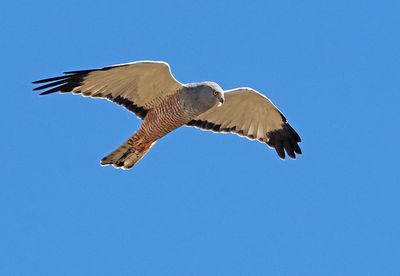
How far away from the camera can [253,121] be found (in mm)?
18828

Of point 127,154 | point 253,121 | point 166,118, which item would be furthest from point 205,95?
point 253,121

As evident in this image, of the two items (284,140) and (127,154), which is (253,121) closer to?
(284,140)

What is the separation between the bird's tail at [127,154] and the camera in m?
17.5

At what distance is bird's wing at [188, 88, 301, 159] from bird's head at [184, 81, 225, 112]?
131 cm

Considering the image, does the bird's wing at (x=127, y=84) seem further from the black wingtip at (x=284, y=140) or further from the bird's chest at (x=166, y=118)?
the black wingtip at (x=284, y=140)

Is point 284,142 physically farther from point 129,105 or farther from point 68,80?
point 68,80

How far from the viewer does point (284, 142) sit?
19047mm

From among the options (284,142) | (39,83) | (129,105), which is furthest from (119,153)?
(284,142)

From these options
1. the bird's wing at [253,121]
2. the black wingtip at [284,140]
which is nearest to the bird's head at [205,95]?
the bird's wing at [253,121]

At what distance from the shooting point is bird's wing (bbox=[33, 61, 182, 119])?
1681 cm

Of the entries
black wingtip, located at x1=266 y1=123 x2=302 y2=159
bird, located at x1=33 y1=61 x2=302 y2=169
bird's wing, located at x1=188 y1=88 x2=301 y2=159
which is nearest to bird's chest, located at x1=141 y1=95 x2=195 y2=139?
bird, located at x1=33 y1=61 x2=302 y2=169

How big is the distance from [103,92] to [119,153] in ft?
3.77

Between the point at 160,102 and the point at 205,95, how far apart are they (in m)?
1.19

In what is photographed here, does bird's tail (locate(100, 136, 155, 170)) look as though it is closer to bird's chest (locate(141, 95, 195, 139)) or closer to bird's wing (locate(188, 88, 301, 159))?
bird's chest (locate(141, 95, 195, 139))
